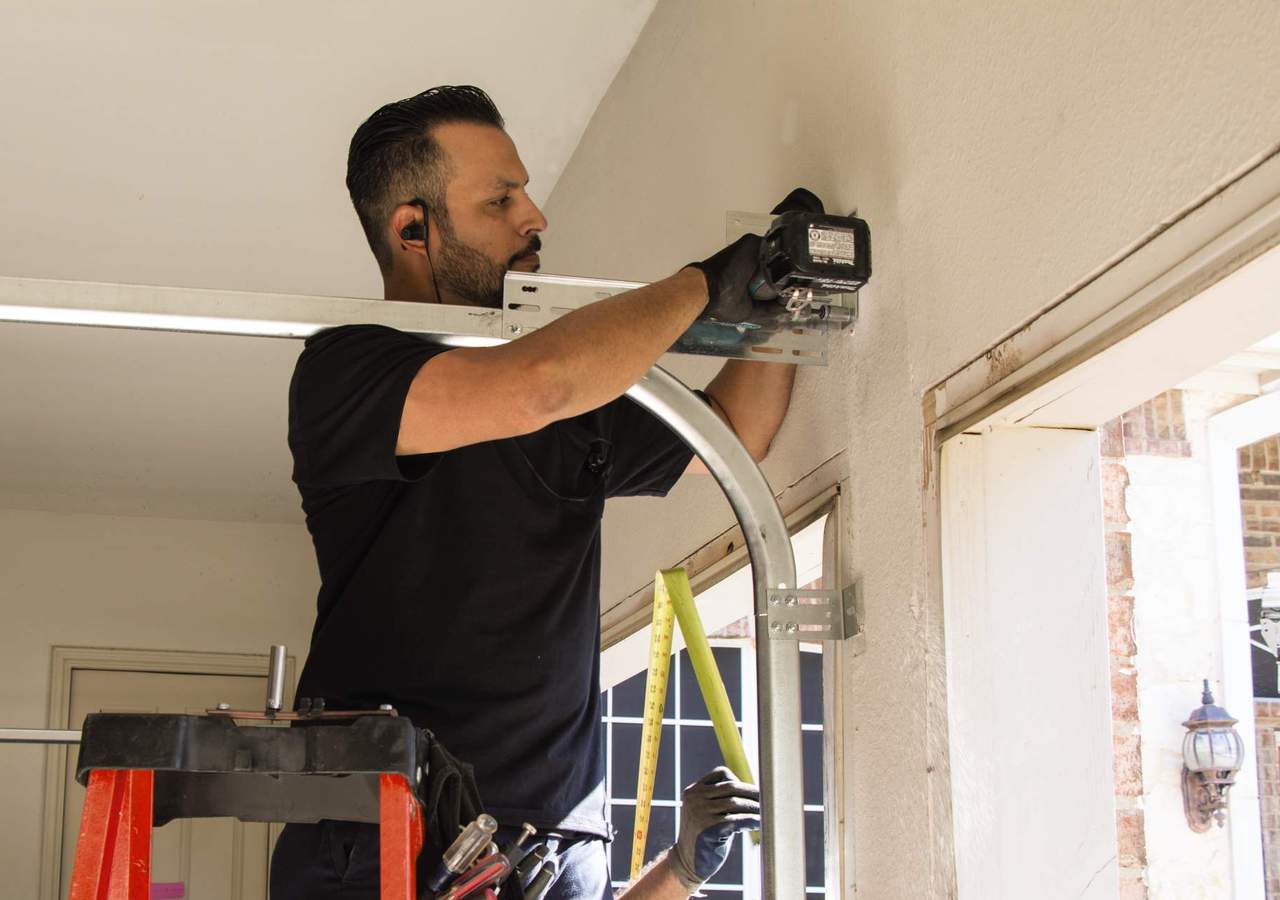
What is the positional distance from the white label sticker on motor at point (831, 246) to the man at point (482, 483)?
0.08 m

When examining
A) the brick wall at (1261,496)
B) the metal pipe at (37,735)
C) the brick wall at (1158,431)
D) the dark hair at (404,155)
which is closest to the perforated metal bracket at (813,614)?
the dark hair at (404,155)

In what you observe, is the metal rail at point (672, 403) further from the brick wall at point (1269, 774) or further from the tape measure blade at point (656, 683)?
the brick wall at point (1269, 774)

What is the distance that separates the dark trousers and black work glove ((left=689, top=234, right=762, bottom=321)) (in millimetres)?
667

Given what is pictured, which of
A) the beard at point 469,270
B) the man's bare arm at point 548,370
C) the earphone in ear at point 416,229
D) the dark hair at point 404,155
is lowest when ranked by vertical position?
the man's bare arm at point 548,370

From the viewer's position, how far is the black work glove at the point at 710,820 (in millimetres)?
1864

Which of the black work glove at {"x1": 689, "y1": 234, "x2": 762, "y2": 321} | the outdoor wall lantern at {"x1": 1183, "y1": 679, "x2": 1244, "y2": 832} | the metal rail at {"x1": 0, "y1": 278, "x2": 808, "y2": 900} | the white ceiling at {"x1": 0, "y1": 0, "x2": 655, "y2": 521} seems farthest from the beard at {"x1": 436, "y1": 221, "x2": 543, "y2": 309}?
the outdoor wall lantern at {"x1": 1183, "y1": 679, "x2": 1244, "y2": 832}

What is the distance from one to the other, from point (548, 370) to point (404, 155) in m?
0.73

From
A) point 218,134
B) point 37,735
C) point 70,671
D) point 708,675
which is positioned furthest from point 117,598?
point 708,675

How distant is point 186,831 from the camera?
6.02 m

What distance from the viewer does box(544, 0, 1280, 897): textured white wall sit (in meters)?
1.21

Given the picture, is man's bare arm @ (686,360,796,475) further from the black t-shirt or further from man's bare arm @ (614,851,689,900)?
man's bare arm @ (614,851,689,900)

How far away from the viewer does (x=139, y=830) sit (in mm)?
1274

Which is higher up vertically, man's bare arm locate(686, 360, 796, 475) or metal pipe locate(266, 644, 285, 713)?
man's bare arm locate(686, 360, 796, 475)

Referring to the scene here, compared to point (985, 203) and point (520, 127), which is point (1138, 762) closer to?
point (520, 127)
